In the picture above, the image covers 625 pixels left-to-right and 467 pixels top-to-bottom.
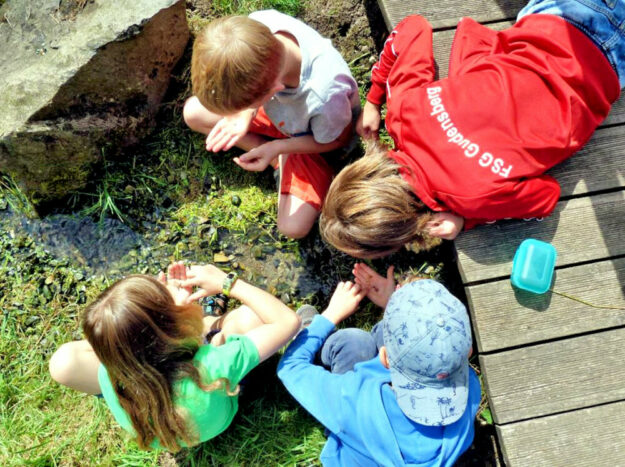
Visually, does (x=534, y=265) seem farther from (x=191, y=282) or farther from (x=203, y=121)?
(x=203, y=121)

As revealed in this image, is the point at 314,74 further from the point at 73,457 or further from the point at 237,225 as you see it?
the point at 73,457

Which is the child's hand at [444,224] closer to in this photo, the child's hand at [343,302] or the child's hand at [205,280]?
the child's hand at [343,302]

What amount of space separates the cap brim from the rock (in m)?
2.02

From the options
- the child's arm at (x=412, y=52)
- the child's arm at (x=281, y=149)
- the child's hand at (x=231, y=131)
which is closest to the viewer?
the child's arm at (x=412, y=52)

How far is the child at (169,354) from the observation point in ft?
6.25

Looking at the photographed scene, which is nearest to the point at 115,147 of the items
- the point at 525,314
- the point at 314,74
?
the point at 314,74

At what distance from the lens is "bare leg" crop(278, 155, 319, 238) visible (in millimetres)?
2730

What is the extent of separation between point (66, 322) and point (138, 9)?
174 cm

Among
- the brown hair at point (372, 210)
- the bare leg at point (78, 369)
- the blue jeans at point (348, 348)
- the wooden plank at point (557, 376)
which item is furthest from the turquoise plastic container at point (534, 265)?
the bare leg at point (78, 369)

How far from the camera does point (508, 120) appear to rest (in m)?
2.10

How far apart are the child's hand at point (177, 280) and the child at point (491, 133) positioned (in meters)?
0.73

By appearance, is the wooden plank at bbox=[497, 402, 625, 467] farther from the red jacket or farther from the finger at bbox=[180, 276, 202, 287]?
the finger at bbox=[180, 276, 202, 287]

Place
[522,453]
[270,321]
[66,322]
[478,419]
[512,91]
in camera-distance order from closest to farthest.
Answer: [512,91] → [522,453] → [270,321] → [478,419] → [66,322]

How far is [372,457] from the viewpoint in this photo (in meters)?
2.13
